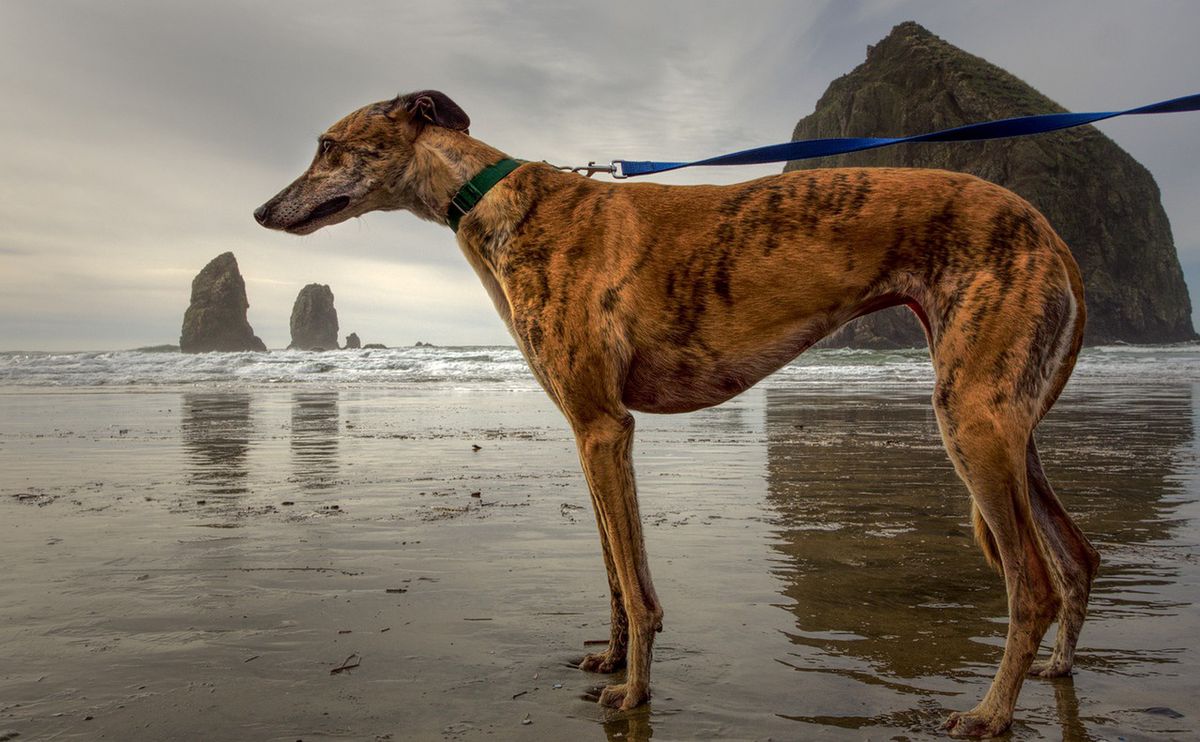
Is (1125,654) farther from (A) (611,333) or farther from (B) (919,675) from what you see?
(A) (611,333)

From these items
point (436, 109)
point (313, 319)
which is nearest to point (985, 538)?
point (436, 109)

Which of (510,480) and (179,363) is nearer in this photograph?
(510,480)

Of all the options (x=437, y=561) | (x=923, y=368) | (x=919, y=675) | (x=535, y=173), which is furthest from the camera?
Result: (x=923, y=368)

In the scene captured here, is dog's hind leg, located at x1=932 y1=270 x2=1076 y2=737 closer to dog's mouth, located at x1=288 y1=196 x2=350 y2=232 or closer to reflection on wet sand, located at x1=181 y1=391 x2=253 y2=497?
dog's mouth, located at x1=288 y1=196 x2=350 y2=232

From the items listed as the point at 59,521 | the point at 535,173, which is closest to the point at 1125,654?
the point at 535,173

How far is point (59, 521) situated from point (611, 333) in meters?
4.53

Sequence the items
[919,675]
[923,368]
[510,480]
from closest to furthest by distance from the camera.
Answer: [919,675] → [510,480] → [923,368]

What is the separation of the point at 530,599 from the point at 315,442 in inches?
273

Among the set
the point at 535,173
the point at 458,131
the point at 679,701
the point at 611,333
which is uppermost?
the point at 458,131

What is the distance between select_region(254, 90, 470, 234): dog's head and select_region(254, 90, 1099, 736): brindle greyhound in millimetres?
203

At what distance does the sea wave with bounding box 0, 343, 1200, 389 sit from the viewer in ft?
78.8

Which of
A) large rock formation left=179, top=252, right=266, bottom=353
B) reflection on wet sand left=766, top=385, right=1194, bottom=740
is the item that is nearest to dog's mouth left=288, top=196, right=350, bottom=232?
reflection on wet sand left=766, top=385, right=1194, bottom=740

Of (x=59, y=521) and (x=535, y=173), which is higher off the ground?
(x=535, y=173)

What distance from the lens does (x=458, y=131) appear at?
330 centimetres
